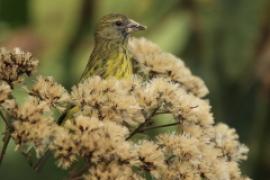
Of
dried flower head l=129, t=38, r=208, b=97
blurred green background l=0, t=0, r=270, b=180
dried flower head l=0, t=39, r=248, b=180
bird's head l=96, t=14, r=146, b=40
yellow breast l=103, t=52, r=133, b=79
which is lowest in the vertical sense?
dried flower head l=0, t=39, r=248, b=180

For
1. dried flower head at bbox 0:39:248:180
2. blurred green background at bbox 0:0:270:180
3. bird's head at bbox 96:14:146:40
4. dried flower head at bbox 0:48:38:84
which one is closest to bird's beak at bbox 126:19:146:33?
bird's head at bbox 96:14:146:40

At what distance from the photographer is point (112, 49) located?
16.2 ft

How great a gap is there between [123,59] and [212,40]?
128 cm

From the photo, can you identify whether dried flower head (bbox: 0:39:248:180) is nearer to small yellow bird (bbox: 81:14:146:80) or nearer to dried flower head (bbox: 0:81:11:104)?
dried flower head (bbox: 0:81:11:104)

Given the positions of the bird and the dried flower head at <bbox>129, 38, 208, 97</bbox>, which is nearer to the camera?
the dried flower head at <bbox>129, 38, 208, 97</bbox>

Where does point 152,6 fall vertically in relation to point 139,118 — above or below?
above

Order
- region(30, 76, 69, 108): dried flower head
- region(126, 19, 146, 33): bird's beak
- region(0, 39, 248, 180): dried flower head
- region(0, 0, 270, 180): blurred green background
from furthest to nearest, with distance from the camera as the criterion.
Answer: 1. region(0, 0, 270, 180): blurred green background
2. region(126, 19, 146, 33): bird's beak
3. region(30, 76, 69, 108): dried flower head
4. region(0, 39, 248, 180): dried flower head

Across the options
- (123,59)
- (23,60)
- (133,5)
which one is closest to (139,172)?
(23,60)

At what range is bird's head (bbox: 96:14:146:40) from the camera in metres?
4.93

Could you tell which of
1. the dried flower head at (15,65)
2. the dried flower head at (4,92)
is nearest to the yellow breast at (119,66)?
the dried flower head at (15,65)

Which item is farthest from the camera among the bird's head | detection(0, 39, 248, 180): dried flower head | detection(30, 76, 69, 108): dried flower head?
the bird's head

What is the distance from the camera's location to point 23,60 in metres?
3.71

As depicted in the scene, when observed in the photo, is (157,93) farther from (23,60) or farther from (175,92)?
(23,60)

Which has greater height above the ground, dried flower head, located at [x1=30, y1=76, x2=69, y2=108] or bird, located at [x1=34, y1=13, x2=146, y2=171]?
bird, located at [x1=34, y1=13, x2=146, y2=171]
